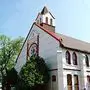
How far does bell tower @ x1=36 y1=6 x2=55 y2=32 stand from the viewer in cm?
3844

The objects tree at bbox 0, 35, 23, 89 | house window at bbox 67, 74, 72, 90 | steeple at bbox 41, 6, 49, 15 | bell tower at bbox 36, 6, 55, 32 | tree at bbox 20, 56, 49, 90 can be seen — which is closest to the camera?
tree at bbox 20, 56, 49, 90

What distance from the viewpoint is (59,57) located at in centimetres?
3203

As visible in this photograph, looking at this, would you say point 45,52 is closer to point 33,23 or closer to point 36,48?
point 36,48

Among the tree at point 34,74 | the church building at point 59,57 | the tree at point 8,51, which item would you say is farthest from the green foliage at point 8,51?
the tree at point 34,74

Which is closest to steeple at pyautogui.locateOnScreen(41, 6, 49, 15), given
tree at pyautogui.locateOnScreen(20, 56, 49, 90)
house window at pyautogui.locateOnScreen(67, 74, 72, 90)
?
tree at pyautogui.locateOnScreen(20, 56, 49, 90)

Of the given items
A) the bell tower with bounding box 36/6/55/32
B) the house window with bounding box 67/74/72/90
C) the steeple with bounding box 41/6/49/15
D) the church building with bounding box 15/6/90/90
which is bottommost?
the house window with bounding box 67/74/72/90

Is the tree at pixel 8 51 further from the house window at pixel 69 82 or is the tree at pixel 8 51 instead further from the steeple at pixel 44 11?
the house window at pixel 69 82

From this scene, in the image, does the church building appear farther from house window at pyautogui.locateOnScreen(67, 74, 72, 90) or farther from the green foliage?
the green foliage

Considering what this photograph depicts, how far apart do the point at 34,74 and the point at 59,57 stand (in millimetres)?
4378

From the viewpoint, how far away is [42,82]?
30984 mm

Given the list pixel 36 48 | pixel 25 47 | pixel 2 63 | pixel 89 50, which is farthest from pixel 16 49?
pixel 89 50

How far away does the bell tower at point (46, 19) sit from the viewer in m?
38.4

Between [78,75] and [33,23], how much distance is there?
1187 centimetres

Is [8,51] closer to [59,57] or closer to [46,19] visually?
[46,19]
